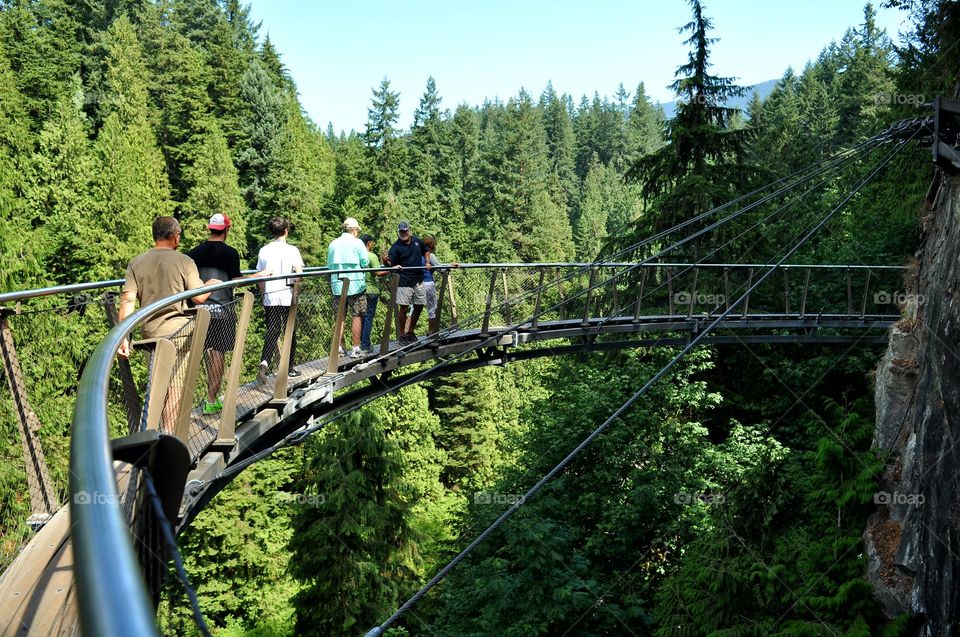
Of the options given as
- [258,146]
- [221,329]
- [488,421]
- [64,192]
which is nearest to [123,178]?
[64,192]

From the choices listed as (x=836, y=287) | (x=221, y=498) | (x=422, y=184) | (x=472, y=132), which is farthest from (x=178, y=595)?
(x=472, y=132)

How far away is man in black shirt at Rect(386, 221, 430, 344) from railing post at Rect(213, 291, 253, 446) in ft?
11.6

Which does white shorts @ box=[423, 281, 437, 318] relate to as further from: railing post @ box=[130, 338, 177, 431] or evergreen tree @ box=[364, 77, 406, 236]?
evergreen tree @ box=[364, 77, 406, 236]

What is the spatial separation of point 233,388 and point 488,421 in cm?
3313

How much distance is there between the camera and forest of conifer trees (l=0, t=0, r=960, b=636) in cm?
1164

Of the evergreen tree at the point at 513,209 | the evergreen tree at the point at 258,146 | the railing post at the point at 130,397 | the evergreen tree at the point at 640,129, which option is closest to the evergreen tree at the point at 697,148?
the railing post at the point at 130,397

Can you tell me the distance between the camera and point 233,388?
17.3 ft

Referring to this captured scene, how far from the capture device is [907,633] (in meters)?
8.30

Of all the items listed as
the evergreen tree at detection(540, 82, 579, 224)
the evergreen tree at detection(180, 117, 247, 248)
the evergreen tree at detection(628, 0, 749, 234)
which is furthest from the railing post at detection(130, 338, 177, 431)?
the evergreen tree at detection(540, 82, 579, 224)

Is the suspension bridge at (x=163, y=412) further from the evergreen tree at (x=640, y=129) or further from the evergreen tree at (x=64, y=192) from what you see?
the evergreen tree at (x=640, y=129)

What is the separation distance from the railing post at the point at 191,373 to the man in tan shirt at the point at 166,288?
60mm

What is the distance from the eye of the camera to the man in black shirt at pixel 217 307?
5.41m

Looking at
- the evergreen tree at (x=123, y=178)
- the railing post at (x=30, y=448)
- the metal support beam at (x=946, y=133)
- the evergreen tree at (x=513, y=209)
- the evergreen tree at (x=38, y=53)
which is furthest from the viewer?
the evergreen tree at (x=513, y=209)

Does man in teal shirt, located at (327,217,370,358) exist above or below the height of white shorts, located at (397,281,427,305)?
above
